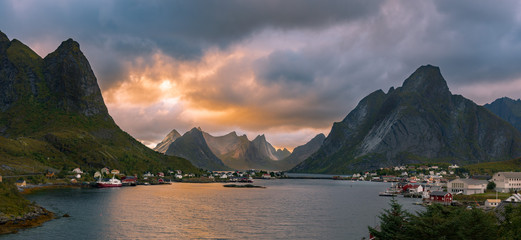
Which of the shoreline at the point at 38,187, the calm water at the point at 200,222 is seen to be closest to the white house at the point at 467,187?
the calm water at the point at 200,222

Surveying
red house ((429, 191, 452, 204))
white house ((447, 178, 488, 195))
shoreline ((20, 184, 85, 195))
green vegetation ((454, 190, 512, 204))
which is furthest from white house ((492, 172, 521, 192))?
shoreline ((20, 184, 85, 195))

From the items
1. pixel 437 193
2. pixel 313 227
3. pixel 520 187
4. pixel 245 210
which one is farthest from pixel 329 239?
pixel 520 187

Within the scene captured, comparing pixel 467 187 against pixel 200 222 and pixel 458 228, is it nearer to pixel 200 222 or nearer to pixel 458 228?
pixel 200 222

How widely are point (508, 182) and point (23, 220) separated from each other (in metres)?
178

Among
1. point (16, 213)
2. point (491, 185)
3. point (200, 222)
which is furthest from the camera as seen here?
point (491, 185)

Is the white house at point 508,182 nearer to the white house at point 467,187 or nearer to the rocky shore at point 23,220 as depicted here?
the white house at point 467,187

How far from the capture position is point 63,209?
4038 inches

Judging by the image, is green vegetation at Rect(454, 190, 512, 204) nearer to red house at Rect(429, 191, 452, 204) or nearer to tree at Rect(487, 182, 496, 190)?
red house at Rect(429, 191, 452, 204)

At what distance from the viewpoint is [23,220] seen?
75938 mm

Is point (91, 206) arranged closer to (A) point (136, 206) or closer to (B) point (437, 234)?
(A) point (136, 206)

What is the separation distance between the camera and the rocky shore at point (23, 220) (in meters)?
70.3

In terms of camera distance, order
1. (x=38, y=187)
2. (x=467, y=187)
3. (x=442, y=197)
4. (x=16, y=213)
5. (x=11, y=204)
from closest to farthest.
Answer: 1. (x=16, y=213)
2. (x=11, y=204)
3. (x=442, y=197)
4. (x=467, y=187)
5. (x=38, y=187)

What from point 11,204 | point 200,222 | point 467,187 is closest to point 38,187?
point 11,204

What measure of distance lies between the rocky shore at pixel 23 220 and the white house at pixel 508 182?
171219 millimetres
